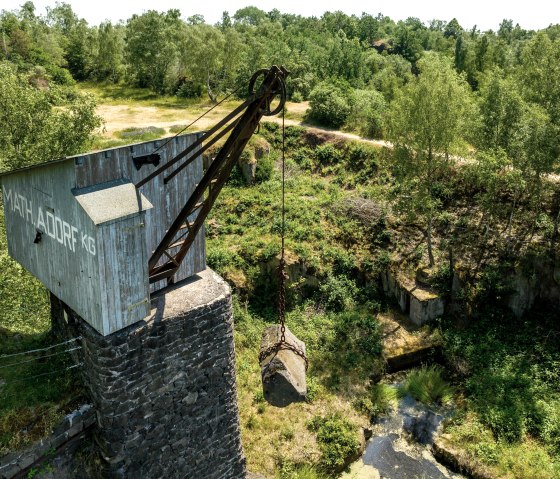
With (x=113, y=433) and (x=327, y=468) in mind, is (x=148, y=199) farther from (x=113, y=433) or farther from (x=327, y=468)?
(x=327, y=468)

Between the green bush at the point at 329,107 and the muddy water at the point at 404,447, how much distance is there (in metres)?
19.5

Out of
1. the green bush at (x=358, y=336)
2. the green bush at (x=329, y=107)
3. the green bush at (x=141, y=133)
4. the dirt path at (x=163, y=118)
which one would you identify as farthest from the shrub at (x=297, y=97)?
the green bush at (x=358, y=336)

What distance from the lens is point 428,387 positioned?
56.4ft

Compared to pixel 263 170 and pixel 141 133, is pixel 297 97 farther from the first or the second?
pixel 263 170

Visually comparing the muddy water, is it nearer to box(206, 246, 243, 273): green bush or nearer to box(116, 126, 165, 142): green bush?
box(206, 246, 243, 273): green bush

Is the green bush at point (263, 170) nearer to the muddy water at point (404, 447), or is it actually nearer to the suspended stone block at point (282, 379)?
the muddy water at point (404, 447)

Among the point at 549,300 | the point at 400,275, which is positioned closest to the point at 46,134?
the point at 400,275

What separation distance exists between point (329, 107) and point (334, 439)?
21.9m

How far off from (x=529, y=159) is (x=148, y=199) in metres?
14.2

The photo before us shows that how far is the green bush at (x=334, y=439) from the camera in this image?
581 inches

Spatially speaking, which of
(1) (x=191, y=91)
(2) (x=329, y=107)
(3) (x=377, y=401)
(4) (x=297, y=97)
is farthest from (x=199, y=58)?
(3) (x=377, y=401)

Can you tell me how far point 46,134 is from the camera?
62.2 feet

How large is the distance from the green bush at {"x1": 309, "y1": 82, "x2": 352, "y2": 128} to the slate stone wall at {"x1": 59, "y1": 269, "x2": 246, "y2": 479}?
21727 millimetres

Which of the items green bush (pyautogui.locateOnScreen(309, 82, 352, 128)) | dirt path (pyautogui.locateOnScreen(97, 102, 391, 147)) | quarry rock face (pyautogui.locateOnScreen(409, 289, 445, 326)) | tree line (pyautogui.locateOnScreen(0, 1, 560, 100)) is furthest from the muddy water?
tree line (pyautogui.locateOnScreen(0, 1, 560, 100))
